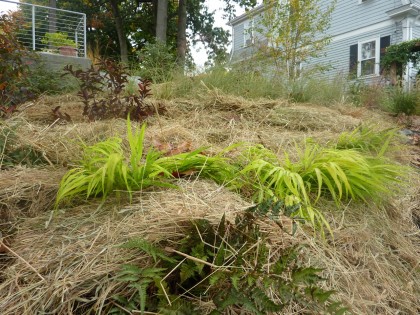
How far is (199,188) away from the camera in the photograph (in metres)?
1.62

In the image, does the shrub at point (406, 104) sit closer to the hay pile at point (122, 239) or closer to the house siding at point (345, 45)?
the hay pile at point (122, 239)

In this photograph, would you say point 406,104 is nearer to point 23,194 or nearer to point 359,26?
point 23,194

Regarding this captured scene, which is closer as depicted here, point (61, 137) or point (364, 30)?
point (61, 137)

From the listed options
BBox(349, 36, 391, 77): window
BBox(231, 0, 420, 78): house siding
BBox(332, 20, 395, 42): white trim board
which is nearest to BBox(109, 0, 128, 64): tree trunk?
BBox(231, 0, 420, 78): house siding

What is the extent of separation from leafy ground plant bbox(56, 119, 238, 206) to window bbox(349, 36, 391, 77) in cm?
1299

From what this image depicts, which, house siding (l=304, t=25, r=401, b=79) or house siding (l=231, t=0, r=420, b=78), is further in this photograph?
house siding (l=304, t=25, r=401, b=79)

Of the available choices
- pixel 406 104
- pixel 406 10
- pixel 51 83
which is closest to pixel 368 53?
pixel 406 10

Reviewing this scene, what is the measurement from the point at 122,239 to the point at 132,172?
1.25 feet

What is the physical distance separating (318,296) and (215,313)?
0.32m

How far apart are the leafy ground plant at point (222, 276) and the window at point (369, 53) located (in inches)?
530

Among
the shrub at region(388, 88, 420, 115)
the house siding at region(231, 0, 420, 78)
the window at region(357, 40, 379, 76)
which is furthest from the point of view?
the window at region(357, 40, 379, 76)

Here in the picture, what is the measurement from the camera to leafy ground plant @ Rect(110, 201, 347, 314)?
1042 millimetres

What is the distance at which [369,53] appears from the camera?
1417 centimetres

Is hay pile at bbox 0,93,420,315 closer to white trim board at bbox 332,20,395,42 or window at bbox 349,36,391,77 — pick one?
window at bbox 349,36,391,77
